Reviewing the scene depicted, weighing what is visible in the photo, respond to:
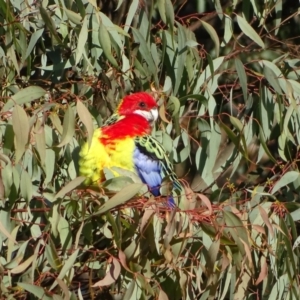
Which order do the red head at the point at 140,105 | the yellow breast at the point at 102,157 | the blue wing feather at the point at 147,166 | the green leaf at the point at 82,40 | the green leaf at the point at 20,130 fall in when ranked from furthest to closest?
the red head at the point at 140,105 < the blue wing feather at the point at 147,166 < the yellow breast at the point at 102,157 < the green leaf at the point at 82,40 < the green leaf at the point at 20,130

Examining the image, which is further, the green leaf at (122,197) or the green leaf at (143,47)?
the green leaf at (143,47)

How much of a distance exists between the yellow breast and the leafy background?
0.06 metres

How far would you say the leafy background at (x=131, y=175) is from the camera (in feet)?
8.98

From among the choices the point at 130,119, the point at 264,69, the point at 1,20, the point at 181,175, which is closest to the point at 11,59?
the point at 1,20

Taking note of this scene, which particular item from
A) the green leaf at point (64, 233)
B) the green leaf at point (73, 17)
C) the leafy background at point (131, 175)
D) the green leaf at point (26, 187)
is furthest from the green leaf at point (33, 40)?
the green leaf at point (64, 233)

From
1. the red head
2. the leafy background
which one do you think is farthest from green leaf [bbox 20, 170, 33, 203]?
the red head

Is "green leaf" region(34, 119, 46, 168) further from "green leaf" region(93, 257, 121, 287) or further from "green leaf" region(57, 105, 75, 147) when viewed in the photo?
"green leaf" region(93, 257, 121, 287)

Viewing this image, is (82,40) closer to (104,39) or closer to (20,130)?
(104,39)

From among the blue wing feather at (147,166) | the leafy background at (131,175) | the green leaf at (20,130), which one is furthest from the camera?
the blue wing feather at (147,166)

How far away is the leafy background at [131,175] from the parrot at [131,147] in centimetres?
6

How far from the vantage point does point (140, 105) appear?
3.62 m

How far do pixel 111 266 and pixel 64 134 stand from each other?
1.45 ft

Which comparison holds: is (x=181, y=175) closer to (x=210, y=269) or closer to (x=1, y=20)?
(x=1, y=20)

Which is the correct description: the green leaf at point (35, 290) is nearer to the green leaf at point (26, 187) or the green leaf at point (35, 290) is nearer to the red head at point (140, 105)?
the green leaf at point (26, 187)
